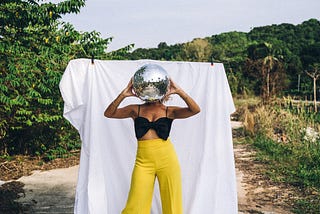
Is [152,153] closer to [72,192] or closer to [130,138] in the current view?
[130,138]

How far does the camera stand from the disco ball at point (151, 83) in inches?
131

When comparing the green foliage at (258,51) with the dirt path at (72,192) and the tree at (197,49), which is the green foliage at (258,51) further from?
the dirt path at (72,192)

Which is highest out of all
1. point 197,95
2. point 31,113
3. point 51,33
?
point 51,33

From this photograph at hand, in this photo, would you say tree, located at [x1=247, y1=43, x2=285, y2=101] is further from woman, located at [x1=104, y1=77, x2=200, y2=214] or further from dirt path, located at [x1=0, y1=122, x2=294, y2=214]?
woman, located at [x1=104, y1=77, x2=200, y2=214]

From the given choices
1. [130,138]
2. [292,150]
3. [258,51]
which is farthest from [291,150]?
[258,51]

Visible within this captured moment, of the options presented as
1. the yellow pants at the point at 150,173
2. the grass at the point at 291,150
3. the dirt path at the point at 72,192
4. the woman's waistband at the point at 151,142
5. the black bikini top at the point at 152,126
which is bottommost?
the dirt path at the point at 72,192

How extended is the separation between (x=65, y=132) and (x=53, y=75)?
2990 mm

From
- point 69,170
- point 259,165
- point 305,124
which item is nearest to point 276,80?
point 305,124

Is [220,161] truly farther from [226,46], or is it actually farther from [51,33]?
[226,46]

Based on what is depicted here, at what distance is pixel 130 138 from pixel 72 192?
8.04 feet

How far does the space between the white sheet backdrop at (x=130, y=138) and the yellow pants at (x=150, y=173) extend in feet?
2.63

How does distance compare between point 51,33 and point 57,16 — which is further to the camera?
point 51,33

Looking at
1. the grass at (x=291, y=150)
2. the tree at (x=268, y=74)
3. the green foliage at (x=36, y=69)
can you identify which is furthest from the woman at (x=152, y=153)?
the tree at (x=268, y=74)

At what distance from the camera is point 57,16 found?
6.83 m
